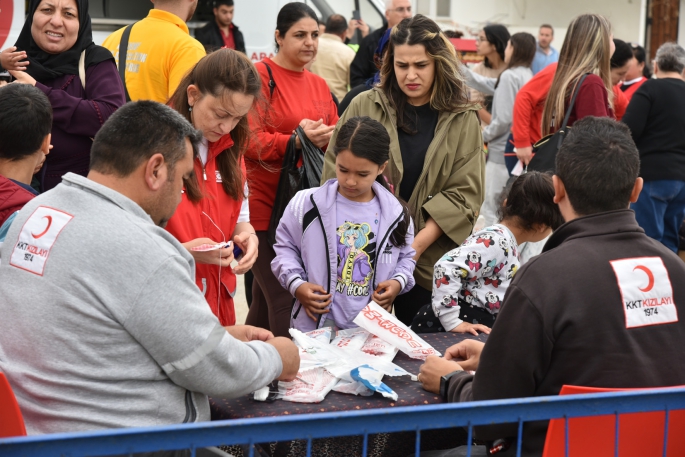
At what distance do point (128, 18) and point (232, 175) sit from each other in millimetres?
5338

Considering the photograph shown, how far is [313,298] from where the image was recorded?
3.19 meters

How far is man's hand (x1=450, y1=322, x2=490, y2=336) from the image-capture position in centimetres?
305

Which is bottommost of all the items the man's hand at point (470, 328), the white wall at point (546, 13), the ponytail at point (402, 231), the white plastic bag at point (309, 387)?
the white wall at point (546, 13)

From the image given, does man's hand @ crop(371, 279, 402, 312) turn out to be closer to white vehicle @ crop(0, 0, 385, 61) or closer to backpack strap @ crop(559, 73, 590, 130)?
backpack strap @ crop(559, 73, 590, 130)

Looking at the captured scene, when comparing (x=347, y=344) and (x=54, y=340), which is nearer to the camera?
(x=54, y=340)

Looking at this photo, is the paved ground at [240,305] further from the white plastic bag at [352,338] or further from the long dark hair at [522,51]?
the long dark hair at [522,51]

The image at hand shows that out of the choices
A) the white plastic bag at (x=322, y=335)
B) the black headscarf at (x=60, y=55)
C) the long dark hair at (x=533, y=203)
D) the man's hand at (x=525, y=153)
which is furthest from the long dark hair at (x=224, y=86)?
the man's hand at (x=525, y=153)

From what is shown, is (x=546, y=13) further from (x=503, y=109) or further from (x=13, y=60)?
(x=13, y=60)

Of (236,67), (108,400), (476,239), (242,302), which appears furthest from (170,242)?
(242,302)

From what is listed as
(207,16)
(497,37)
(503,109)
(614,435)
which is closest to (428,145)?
(614,435)

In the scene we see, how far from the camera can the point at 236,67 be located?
3033 millimetres

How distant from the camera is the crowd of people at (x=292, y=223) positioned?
1909 mm

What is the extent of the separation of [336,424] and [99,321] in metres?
0.64

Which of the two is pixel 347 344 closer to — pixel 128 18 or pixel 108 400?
pixel 108 400
